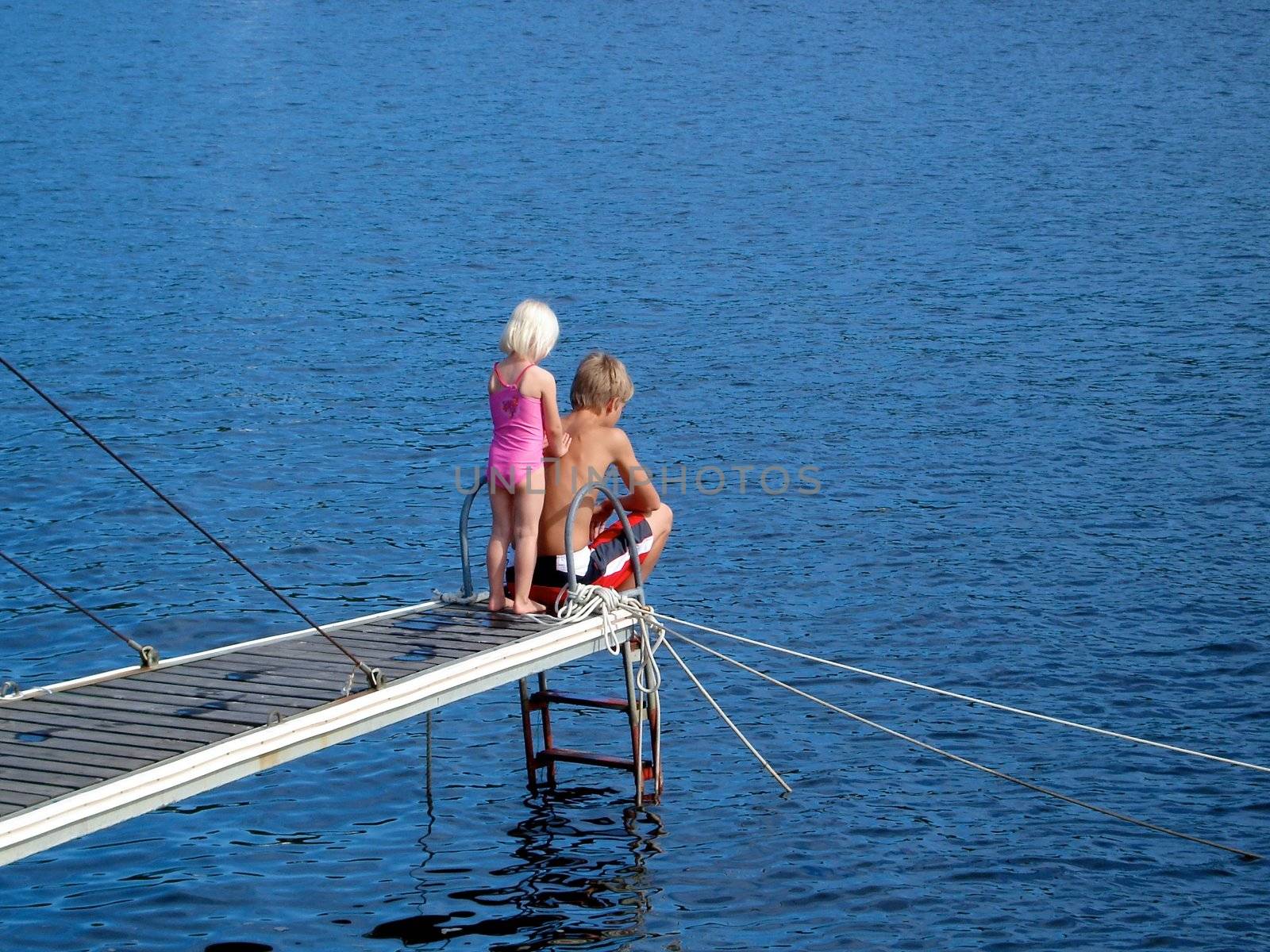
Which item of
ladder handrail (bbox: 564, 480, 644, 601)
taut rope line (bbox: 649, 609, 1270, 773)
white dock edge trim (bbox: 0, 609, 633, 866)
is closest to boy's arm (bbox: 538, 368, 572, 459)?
ladder handrail (bbox: 564, 480, 644, 601)

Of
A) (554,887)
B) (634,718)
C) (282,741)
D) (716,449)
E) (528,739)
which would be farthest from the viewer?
(716,449)

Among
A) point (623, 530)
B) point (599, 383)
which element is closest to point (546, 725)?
point (623, 530)

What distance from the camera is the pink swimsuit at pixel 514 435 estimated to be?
28.2 feet

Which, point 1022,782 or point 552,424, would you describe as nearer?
point 552,424

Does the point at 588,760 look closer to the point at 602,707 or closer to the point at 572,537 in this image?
the point at 602,707

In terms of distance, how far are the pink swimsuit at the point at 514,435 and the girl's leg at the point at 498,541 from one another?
0.21 feet

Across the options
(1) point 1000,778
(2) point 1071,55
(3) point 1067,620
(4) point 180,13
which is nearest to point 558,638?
(1) point 1000,778

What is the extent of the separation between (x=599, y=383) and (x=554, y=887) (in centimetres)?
281

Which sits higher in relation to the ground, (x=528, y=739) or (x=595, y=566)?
(x=595, y=566)

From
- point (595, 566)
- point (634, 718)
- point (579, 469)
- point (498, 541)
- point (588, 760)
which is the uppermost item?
point (579, 469)

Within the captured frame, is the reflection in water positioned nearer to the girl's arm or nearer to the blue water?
the blue water

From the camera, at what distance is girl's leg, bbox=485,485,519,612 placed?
28.9 feet

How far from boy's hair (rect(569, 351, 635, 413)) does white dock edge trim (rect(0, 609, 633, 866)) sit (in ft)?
3.88

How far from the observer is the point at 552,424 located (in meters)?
8.66
